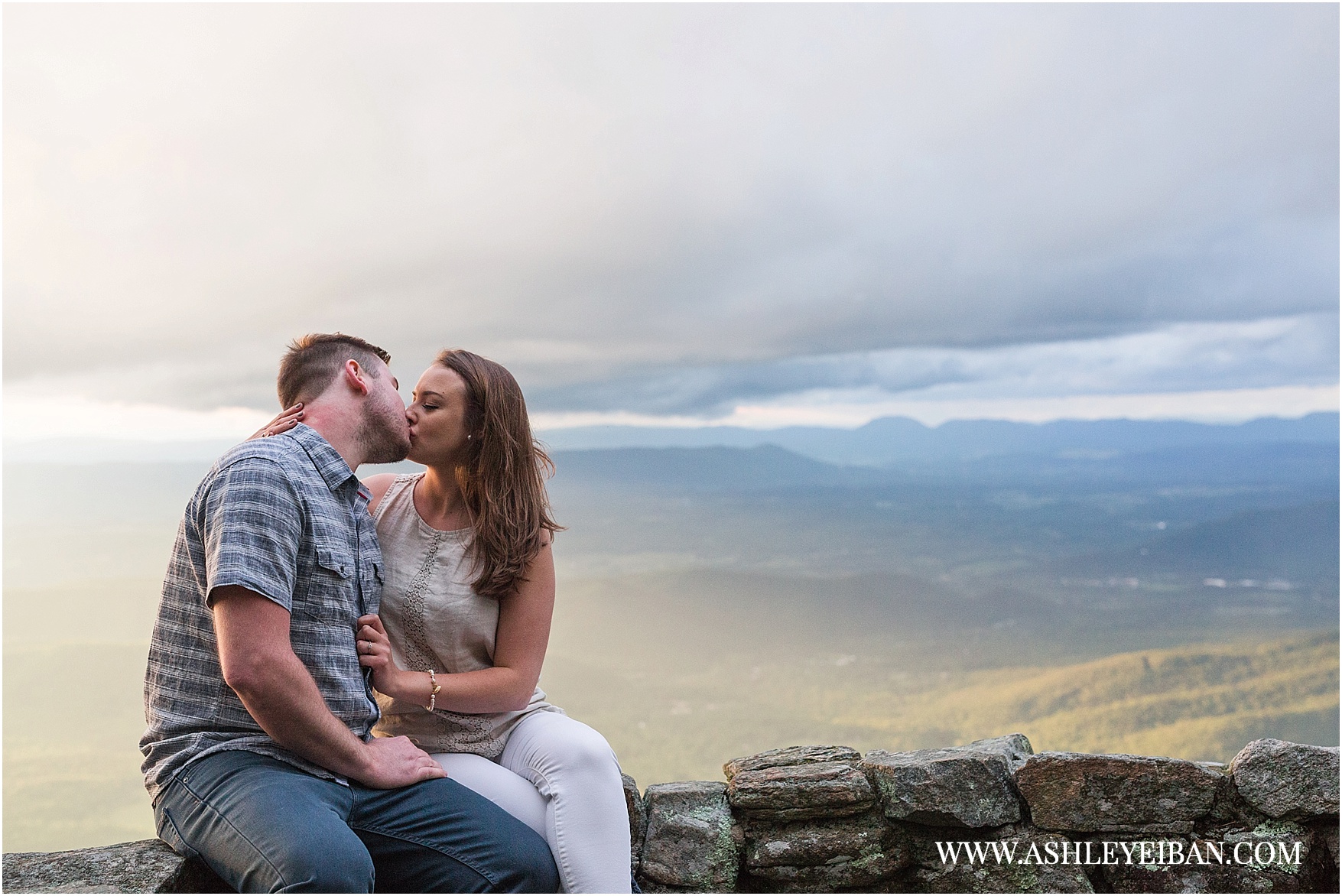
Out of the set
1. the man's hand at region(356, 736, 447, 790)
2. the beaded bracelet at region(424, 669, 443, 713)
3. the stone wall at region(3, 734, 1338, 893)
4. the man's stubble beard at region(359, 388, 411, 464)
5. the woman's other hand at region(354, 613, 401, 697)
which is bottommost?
the stone wall at region(3, 734, 1338, 893)

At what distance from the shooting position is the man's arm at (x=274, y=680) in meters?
2.38

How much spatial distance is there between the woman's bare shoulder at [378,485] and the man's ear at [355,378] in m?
0.64

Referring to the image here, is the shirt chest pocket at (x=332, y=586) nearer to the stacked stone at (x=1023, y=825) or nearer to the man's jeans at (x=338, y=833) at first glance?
the man's jeans at (x=338, y=833)

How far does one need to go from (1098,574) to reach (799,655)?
2753 inches

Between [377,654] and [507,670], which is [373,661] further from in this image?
[507,670]

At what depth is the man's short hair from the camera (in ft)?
9.85

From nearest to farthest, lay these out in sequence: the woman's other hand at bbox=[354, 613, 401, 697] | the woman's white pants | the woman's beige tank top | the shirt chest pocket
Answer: the shirt chest pocket < the woman's other hand at bbox=[354, 613, 401, 697] < the woman's white pants < the woman's beige tank top

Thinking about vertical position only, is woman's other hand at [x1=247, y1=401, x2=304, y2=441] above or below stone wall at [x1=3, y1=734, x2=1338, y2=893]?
above

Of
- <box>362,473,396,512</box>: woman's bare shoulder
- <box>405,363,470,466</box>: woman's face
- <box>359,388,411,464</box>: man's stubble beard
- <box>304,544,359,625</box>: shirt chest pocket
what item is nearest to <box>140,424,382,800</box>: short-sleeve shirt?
<box>304,544,359,625</box>: shirt chest pocket

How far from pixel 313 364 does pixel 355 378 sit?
16 cm

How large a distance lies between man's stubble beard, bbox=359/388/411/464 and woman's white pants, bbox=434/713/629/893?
110 centimetres

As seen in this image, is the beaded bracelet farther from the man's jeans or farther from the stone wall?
the stone wall

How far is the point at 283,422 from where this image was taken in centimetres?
287

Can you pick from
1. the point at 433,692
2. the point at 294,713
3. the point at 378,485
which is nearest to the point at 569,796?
the point at 433,692
